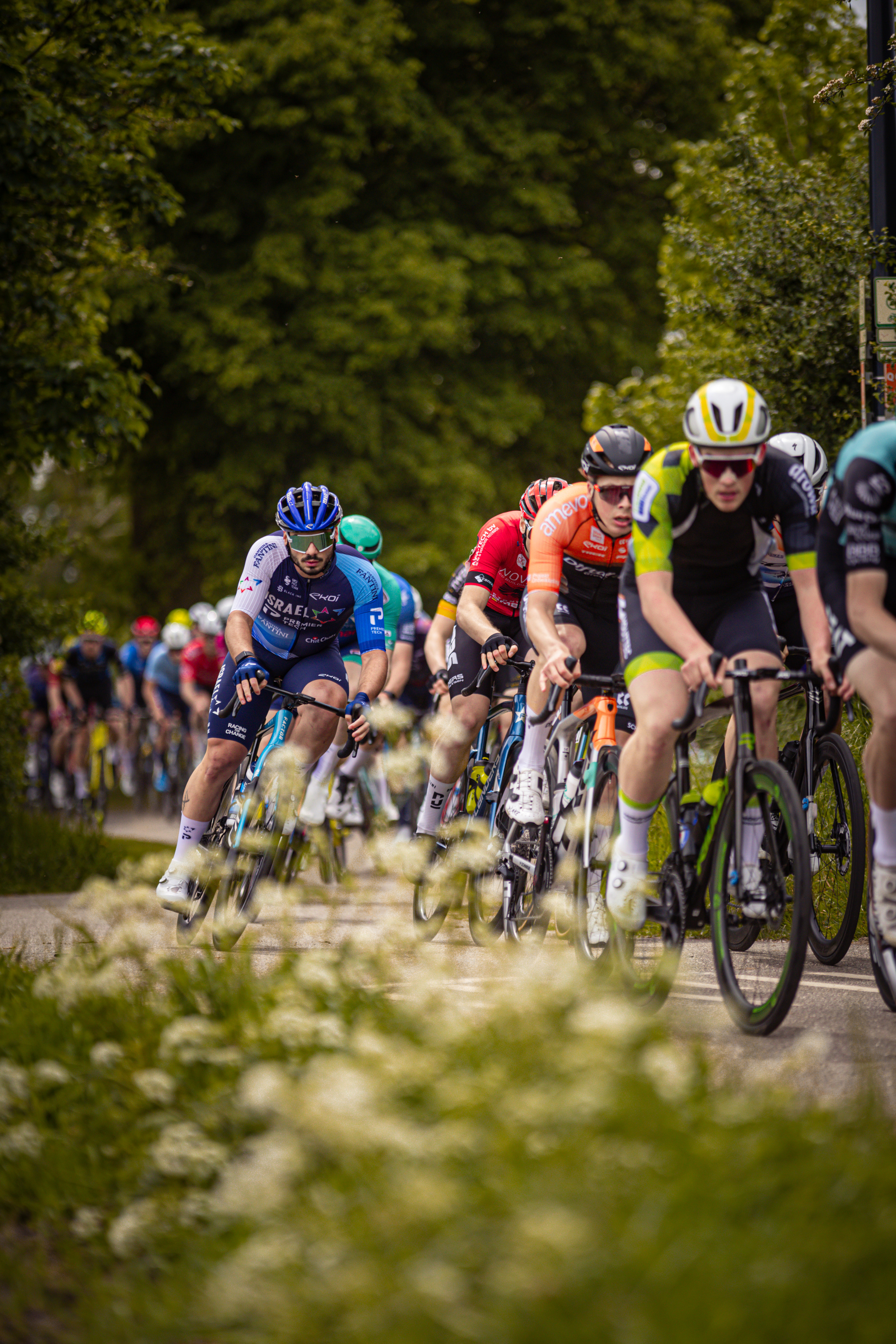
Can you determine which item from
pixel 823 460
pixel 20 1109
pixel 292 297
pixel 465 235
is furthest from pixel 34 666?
pixel 20 1109

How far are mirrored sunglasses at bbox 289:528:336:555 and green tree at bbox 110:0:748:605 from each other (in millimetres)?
14866

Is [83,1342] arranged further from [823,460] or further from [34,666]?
[34,666]

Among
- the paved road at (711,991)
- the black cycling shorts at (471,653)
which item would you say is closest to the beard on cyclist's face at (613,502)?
the black cycling shorts at (471,653)

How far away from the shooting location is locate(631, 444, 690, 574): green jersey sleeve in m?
5.37

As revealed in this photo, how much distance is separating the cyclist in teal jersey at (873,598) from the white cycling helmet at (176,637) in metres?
14.7

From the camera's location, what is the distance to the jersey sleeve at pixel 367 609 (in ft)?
27.5

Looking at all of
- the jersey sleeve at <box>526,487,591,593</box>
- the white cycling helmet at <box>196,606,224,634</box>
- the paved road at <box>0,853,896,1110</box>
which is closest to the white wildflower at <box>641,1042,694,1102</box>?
the paved road at <box>0,853,896,1110</box>

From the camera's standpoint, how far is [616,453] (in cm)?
659

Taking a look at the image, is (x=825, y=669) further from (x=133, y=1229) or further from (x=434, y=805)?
(x=434, y=805)

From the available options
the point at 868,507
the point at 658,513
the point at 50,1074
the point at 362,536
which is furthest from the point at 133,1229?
the point at 362,536

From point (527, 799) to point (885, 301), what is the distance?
3068 mm

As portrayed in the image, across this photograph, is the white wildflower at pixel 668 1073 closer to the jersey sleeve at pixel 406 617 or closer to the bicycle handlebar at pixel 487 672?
the bicycle handlebar at pixel 487 672

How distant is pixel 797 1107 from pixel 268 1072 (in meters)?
1.21

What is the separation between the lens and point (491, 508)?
2512 centimetres
